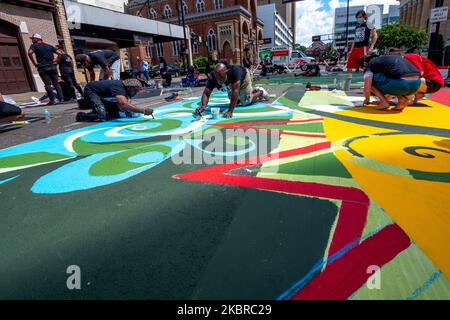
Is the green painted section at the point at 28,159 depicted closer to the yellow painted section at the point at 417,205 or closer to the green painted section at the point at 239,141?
the green painted section at the point at 239,141

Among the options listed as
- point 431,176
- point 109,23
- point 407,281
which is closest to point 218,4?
point 109,23

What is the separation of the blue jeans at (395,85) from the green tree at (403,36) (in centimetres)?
3675


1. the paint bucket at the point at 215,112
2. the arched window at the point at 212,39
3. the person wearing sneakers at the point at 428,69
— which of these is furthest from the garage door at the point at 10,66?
the arched window at the point at 212,39

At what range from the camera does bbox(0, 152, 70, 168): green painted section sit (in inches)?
123

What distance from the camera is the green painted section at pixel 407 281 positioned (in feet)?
3.84

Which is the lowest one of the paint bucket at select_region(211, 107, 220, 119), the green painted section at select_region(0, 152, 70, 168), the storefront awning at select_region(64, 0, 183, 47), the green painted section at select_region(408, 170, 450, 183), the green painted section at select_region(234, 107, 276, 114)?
the green painted section at select_region(408, 170, 450, 183)

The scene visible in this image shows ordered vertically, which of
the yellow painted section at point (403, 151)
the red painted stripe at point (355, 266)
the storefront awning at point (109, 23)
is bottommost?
the red painted stripe at point (355, 266)

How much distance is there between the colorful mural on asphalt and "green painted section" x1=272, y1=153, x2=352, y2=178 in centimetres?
2

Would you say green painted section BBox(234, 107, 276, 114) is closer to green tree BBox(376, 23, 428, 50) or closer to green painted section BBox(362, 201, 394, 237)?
green painted section BBox(362, 201, 394, 237)

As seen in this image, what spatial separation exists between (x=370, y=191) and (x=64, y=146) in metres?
4.16

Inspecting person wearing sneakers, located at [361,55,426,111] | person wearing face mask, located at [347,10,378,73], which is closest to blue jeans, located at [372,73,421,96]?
person wearing sneakers, located at [361,55,426,111]

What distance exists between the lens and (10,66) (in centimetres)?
1123

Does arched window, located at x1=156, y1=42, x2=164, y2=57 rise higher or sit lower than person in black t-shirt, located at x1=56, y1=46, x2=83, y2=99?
higher

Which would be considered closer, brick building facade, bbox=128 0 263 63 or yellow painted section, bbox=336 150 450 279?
yellow painted section, bbox=336 150 450 279
